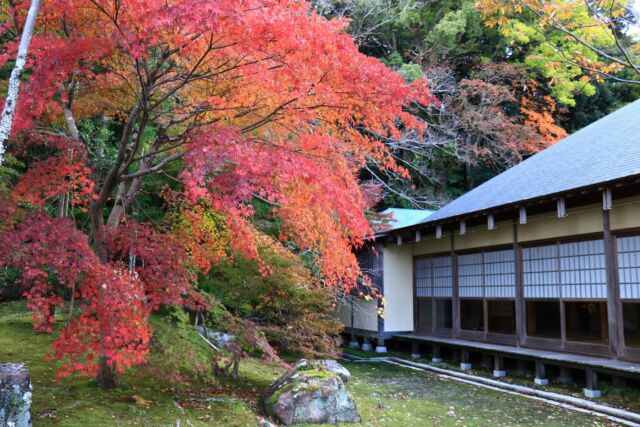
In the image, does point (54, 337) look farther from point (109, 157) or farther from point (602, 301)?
point (602, 301)

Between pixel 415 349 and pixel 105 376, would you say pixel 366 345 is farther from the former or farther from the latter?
pixel 105 376

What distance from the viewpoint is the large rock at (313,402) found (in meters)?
7.07

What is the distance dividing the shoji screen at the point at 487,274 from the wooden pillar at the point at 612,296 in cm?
267

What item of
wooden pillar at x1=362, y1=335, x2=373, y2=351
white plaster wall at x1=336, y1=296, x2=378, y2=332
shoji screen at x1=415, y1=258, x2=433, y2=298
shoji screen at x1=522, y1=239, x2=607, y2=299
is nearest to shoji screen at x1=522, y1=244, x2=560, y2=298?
shoji screen at x1=522, y1=239, x2=607, y2=299

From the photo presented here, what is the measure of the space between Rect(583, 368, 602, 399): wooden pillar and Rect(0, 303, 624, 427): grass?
1.01 m

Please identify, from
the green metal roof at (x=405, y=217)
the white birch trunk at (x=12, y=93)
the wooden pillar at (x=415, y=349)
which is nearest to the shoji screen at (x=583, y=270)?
the wooden pillar at (x=415, y=349)

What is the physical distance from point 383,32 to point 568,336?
56.1 ft

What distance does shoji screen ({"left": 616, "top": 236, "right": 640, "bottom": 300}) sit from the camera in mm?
9008

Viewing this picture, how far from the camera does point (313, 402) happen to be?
23.4 ft

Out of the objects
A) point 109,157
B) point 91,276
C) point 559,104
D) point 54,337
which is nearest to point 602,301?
point 91,276

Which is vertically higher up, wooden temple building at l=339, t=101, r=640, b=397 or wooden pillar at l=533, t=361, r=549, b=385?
wooden temple building at l=339, t=101, r=640, b=397

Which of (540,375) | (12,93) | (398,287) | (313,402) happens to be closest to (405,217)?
(398,287)

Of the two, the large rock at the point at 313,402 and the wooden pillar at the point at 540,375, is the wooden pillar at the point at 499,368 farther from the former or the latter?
the large rock at the point at 313,402

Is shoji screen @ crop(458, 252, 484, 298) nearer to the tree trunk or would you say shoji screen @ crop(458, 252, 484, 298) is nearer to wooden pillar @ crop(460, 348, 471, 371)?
wooden pillar @ crop(460, 348, 471, 371)
